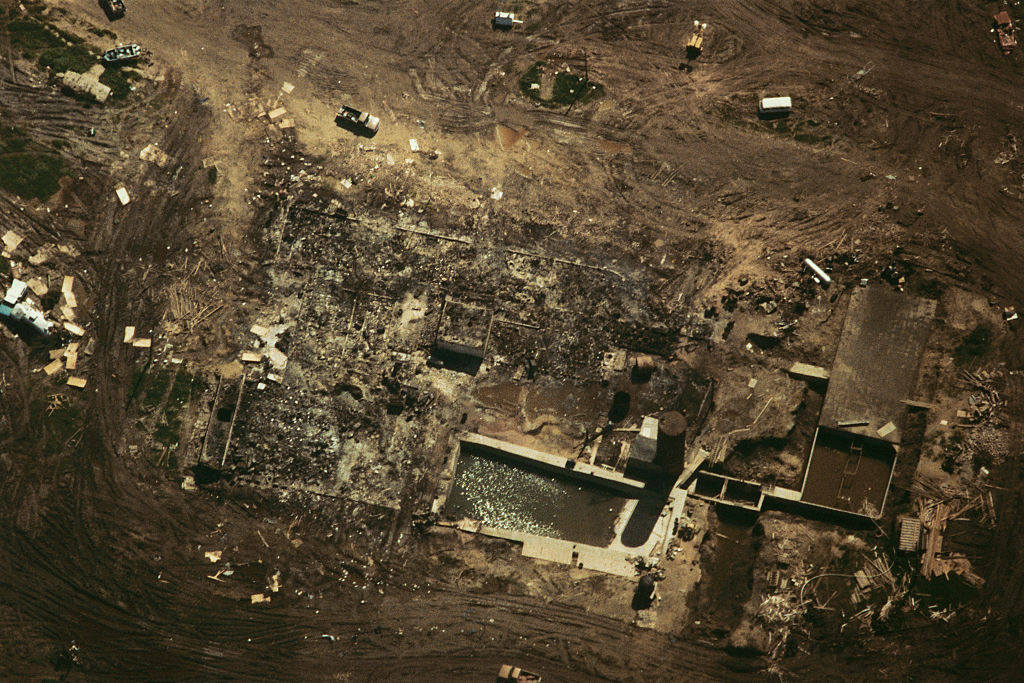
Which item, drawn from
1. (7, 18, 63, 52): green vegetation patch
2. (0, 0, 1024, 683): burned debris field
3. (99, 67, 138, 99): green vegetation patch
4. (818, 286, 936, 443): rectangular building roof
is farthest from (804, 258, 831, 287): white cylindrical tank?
(7, 18, 63, 52): green vegetation patch

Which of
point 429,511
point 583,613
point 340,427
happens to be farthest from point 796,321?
point 340,427

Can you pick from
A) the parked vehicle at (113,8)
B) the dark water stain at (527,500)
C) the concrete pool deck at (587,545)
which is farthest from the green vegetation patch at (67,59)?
the dark water stain at (527,500)

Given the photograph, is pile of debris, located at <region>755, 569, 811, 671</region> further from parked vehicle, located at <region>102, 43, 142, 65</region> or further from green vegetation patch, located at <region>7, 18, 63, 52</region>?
green vegetation patch, located at <region>7, 18, 63, 52</region>

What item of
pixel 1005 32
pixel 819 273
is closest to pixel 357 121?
pixel 819 273

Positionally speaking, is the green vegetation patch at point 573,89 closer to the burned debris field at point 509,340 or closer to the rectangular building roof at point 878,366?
the burned debris field at point 509,340

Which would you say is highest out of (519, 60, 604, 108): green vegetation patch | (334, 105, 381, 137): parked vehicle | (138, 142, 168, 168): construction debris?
(519, 60, 604, 108): green vegetation patch
